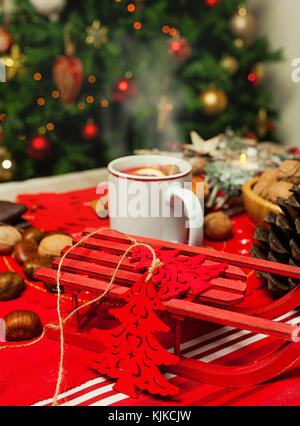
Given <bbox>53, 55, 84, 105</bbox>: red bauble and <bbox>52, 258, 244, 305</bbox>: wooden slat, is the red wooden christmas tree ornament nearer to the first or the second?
<bbox>52, 258, 244, 305</bbox>: wooden slat

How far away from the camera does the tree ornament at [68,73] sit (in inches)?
56.8

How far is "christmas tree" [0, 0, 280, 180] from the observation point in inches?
56.4

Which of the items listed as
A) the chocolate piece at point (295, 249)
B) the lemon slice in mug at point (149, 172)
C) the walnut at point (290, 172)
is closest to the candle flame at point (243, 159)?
the walnut at point (290, 172)

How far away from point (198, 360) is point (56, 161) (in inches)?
47.5

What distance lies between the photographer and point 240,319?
497mm

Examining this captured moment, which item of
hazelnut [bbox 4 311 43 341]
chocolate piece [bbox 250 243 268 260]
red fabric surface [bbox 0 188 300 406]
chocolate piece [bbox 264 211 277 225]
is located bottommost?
red fabric surface [bbox 0 188 300 406]

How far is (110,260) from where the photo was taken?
615mm

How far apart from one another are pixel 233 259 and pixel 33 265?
1.13 feet

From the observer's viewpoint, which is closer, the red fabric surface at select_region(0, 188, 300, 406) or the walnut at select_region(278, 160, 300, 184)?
the red fabric surface at select_region(0, 188, 300, 406)

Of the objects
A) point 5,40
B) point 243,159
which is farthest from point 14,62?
point 243,159

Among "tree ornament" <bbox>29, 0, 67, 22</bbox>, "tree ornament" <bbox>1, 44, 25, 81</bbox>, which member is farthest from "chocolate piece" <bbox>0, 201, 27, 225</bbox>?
"tree ornament" <bbox>29, 0, 67, 22</bbox>

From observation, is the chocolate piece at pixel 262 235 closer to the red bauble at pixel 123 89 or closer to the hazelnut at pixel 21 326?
the hazelnut at pixel 21 326

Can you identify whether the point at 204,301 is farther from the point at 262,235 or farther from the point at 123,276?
the point at 262,235

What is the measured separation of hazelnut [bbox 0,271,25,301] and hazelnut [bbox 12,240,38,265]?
0.08 m
